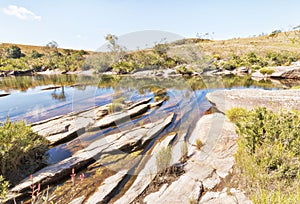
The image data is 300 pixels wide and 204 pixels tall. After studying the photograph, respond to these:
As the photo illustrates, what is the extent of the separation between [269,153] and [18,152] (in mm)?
4690

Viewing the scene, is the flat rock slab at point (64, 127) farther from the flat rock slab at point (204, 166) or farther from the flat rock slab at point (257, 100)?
the flat rock slab at point (257, 100)

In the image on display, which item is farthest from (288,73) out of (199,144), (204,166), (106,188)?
(106,188)

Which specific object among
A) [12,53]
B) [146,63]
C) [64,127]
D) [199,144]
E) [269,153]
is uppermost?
[12,53]

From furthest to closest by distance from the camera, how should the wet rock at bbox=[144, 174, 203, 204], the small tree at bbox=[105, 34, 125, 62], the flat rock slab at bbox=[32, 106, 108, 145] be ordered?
the small tree at bbox=[105, 34, 125, 62] < the flat rock slab at bbox=[32, 106, 108, 145] < the wet rock at bbox=[144, 174, 203, 204]

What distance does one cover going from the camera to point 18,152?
12.0 feet

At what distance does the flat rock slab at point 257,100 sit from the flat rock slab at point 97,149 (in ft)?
8.62

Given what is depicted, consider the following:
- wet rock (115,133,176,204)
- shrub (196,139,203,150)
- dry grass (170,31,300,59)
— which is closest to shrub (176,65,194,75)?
dry grass (170,31,300,59)

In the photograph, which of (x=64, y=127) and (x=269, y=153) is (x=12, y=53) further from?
(x=269, y=153)

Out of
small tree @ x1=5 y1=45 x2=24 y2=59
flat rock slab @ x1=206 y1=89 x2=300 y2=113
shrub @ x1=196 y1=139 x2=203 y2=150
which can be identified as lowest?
shrub @ x1=196 y1=139 x2=203 y2=150

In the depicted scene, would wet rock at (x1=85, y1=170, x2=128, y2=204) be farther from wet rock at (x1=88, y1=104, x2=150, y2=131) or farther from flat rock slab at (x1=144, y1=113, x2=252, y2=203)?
wet rock at (x1=88, y1=104, x2=150, y2=131)

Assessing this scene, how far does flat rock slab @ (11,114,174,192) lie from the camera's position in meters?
3.49

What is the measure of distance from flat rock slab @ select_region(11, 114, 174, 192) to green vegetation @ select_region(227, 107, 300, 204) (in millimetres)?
2894

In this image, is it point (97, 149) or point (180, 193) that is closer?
point (180, 193)

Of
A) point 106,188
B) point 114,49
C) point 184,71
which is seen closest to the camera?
point 106,188
